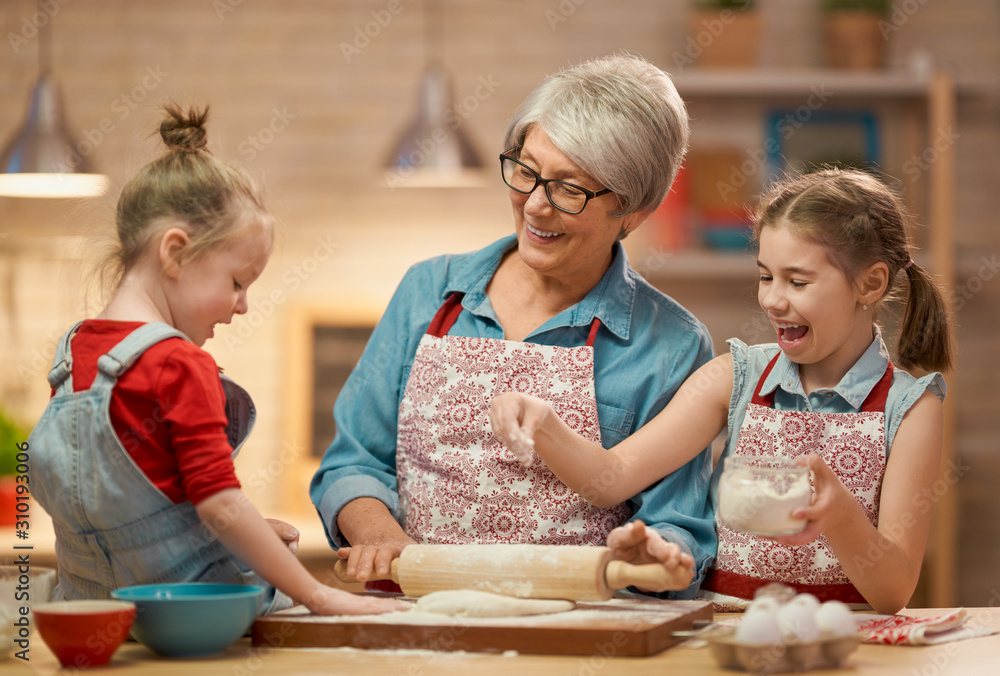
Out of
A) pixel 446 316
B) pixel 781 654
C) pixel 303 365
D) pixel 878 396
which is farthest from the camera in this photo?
pixel 303 365

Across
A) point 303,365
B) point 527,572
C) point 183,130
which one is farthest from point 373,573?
point 303,365

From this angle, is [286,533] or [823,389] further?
[823,389]

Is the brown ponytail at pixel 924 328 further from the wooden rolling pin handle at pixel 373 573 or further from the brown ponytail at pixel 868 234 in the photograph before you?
the wooden rolling pin handle at pixel 373 573

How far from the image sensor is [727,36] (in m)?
3.90

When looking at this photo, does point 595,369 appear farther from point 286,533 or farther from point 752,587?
point 286,533

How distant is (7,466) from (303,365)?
3.51ft

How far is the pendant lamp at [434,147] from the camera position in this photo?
352cm

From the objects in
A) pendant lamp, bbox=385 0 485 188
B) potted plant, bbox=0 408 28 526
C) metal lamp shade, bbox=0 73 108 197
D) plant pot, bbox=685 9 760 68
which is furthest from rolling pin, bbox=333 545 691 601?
plant pot, bbox=685 9 760 68

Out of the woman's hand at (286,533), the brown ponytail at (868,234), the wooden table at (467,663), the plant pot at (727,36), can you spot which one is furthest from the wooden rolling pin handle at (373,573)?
the plant pot at (727,36)

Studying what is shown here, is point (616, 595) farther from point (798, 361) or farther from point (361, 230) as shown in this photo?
point (361, 230)

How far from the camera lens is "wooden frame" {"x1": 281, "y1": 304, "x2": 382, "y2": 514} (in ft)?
13.0

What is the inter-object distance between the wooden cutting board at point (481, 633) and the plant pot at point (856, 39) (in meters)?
3.19

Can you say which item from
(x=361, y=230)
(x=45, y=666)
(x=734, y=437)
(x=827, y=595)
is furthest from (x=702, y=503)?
(x=361, y=230)

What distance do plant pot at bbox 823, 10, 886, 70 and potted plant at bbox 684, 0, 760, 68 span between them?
31cm
